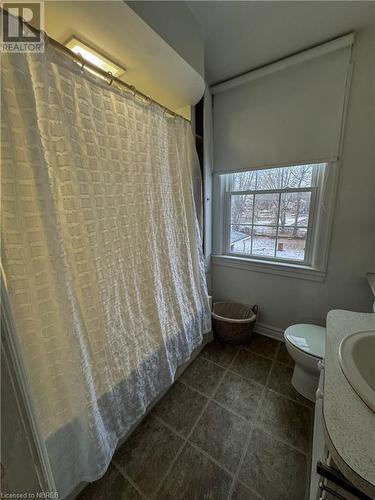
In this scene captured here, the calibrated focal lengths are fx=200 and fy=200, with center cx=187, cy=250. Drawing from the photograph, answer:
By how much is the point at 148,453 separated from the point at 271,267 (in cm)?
159

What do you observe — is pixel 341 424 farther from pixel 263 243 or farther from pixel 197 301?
pixel 263 243

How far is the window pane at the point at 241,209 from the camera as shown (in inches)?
77.9

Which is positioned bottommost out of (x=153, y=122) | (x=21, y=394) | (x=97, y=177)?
(x=21, y=394)

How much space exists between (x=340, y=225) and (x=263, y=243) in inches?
24.6

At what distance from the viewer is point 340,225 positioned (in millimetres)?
1543

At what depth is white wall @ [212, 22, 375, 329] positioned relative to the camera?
1.34m

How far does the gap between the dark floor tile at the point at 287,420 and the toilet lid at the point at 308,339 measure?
1.30 feet

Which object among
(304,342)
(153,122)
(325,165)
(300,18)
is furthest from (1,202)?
(325,165)

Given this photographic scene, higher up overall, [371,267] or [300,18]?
[300,18]

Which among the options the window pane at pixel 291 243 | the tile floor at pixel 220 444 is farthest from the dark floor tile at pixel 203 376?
the window pane at pixel 291 243

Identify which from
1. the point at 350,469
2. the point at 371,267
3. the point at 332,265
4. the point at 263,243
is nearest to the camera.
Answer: the point at 350,469

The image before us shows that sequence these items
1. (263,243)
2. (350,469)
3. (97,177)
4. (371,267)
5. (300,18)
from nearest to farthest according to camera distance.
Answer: (350,469), (97,177), (300,18), (371,267), (263,243)

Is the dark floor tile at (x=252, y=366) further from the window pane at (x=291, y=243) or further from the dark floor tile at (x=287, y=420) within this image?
the window pane at (x=291, y=243)

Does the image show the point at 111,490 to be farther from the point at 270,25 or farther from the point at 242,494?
the point at 270,25
